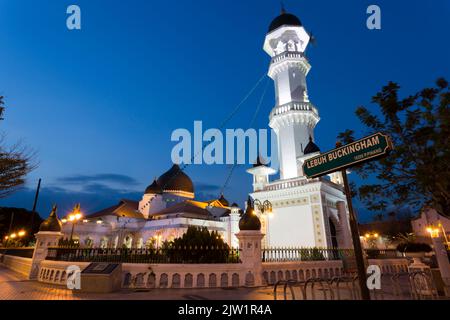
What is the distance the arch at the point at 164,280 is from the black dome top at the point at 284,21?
87.7ft

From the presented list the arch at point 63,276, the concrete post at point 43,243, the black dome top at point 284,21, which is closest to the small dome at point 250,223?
the arch at point 63,276

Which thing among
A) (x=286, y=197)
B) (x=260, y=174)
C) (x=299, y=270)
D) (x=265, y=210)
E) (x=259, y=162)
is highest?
(x=259, y=162)

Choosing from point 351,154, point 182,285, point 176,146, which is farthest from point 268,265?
point 176,146

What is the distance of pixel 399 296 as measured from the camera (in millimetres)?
8570

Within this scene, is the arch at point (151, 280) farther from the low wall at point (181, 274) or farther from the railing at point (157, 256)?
the railing at point (157, 256)

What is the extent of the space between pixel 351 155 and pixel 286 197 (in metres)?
17.0

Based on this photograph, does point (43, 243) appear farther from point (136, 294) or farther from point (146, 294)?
point (146, 294)

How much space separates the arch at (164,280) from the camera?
33.3 feet

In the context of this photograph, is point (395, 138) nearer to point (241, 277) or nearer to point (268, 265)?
point (268, 265)

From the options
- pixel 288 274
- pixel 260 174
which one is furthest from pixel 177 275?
pixel 260 174

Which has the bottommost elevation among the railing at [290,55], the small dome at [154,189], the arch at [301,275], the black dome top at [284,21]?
the arch at [301,275]

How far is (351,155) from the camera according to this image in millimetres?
5109

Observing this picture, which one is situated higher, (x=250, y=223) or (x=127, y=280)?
(x=250, y=223)

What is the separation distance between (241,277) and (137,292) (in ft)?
13.8
